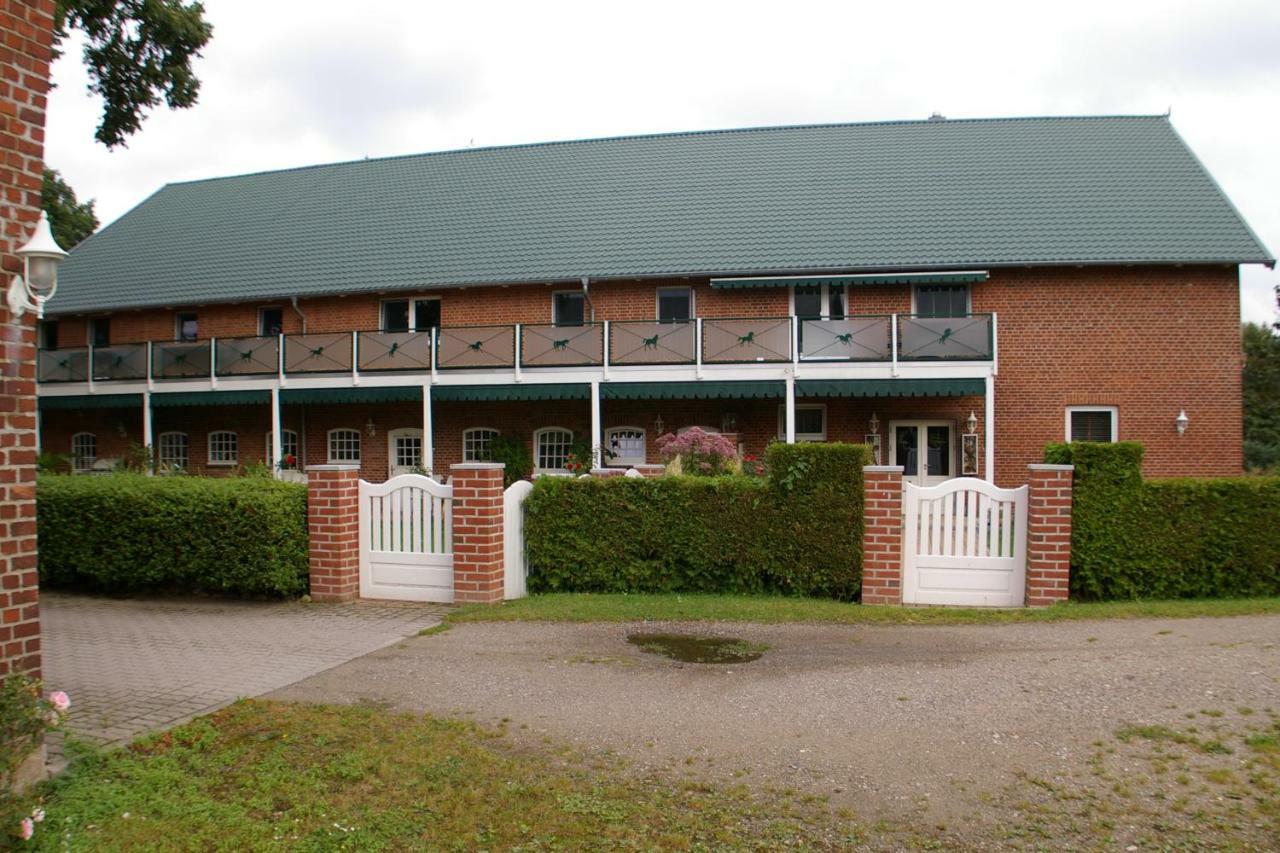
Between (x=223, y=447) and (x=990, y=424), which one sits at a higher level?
(x=990, y=424)

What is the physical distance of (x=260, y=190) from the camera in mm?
27344

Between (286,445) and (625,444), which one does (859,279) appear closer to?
(625,444)

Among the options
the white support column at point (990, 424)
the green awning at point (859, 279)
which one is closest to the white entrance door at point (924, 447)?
the white support column at point (990, 424)

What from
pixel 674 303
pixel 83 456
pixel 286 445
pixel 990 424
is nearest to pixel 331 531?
pixel 674 303

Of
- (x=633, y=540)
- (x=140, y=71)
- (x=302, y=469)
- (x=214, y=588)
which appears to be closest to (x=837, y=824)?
(x=633, y=540)

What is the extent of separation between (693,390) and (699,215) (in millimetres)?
5675

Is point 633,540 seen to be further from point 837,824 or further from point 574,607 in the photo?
point 837,824

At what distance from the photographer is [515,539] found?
30.3ft

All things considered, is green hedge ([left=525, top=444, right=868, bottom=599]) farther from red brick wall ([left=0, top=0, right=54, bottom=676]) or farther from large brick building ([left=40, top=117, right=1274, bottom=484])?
large brick building ([left=40, top=117, right=1274, bottom=484])

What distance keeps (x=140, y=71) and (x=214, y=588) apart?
12.6 m

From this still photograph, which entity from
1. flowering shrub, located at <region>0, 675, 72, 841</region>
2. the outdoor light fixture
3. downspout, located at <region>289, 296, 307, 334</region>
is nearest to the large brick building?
downspout, located at <region>289, 296, 307, 334</region>

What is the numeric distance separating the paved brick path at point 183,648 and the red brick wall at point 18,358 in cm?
105

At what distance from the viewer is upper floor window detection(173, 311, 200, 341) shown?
76.6ft

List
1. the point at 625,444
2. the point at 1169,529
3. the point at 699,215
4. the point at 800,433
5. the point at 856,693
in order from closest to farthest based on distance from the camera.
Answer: the point at 856,693 < the point at 1169,529 < the point at 800,433 < the point at 625,444 < the point at 699,215
